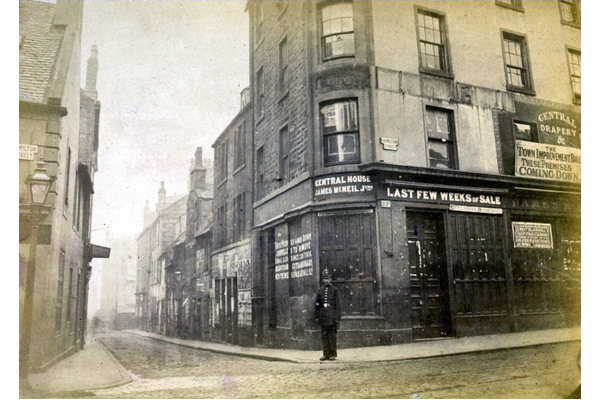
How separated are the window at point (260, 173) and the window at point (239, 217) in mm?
2730

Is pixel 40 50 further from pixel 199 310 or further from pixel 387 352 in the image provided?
pixel 199 310

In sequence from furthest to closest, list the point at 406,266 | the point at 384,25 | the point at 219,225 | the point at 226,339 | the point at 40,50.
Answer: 1. the point at 219,225
2. the point at 226,339
3. the point at 384,25
4. the point at 406,266
5. the point at 40,50

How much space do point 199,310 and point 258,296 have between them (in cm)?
1189

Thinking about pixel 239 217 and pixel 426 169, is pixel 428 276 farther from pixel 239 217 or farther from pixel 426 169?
pixel 239 217

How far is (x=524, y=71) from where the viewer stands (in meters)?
14.5

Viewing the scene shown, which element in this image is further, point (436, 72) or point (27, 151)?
point (436, 72)

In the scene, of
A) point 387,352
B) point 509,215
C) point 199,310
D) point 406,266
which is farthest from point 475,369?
point 199,310

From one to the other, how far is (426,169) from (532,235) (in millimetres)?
4032

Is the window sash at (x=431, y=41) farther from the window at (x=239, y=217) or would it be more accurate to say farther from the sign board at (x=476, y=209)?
the window at (x=239, y=217)

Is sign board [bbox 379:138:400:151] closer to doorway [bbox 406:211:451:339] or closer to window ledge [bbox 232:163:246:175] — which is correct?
doorway [bbox 406:211:451:339]

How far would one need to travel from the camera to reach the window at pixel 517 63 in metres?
14.3

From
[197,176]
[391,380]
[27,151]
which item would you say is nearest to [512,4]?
[391,380]

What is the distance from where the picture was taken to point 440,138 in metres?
13.3

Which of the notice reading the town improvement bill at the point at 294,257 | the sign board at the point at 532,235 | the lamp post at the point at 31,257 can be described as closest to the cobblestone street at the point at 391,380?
the lamp post at the point at 31,257
